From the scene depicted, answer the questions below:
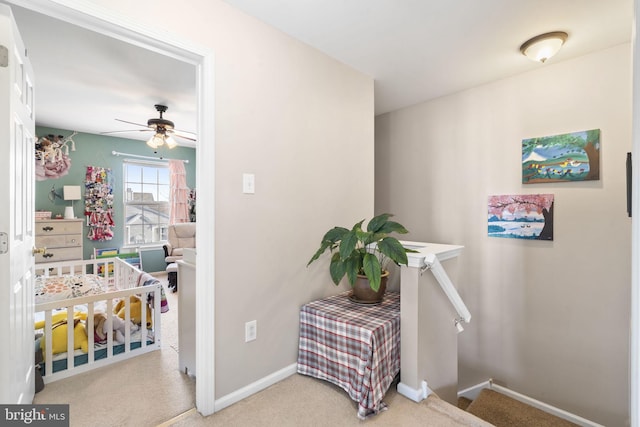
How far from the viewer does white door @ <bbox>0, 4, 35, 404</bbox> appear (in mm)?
1212

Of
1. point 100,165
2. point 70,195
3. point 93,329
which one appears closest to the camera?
point 93,329

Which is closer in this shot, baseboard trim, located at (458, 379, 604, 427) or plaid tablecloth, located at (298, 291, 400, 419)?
plaid tablecloth, located at (298, 291, 400, 419)

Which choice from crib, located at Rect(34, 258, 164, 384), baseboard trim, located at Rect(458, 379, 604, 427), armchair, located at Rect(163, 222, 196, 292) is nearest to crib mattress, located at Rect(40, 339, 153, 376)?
crib, located at Rect(34, 258, 164, 384)

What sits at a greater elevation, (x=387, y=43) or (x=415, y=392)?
(x=387, y=43)

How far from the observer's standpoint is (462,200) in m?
3.06

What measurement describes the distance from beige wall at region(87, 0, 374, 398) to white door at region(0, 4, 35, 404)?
1.62 feet

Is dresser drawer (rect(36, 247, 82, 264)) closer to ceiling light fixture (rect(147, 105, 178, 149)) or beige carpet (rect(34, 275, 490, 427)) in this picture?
ceiling light fixture (rect(147, 105, 178, 149))

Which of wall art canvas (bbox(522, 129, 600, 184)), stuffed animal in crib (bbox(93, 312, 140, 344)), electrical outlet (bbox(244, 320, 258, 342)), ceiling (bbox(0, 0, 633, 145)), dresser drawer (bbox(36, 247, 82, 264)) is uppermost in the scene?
ceiling (bbox(0, 0, 633, 145))

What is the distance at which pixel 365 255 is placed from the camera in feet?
6.14

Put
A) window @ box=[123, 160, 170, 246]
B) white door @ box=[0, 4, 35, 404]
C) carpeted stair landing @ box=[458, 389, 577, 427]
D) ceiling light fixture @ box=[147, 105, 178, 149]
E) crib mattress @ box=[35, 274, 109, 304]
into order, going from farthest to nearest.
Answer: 1. window @ box=[123, 160, 170, 246]
2. ceiling light fixture @ box=[147, 105, 178, 149]
3. crib mattress @ box=[35, 274, 109, 304]
4. carpeted stair landing @ box=[458, 389, 577, 427]
5. white door @ box=[0, 4, 35, 404]

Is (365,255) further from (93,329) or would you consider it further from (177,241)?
(177,241)

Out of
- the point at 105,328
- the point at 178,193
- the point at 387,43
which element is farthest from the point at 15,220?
the point at 178,193

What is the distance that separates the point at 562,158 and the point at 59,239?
19.6 ft

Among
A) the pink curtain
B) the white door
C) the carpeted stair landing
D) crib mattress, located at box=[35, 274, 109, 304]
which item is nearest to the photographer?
the white door
